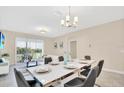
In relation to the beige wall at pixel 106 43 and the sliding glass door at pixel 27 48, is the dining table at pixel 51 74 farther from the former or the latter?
the sliding glass door at pixel 27 48

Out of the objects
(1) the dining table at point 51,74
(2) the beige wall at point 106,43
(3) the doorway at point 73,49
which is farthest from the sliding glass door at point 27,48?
(1) the dining table at point 51,74

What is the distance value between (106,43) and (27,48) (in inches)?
213

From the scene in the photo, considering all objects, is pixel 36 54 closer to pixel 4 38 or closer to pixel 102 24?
pixel 4 38

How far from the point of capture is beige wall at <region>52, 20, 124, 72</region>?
12.7 ft

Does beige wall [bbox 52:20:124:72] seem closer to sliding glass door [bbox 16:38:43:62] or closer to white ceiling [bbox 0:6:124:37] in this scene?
white ceiling [bbox 0:6:124:37]

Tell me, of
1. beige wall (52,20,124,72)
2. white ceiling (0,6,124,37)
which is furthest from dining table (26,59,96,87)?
beige wall (52,20,124,72)

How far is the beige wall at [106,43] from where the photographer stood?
3.86 metres

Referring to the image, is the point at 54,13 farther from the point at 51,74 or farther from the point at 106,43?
the point at 106,43

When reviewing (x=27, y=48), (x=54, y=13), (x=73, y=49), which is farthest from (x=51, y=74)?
(x=27, y=48)

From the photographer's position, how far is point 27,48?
663 cm

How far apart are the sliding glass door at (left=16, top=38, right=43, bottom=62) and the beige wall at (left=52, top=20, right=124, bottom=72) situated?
355cm

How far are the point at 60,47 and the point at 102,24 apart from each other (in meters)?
3.99

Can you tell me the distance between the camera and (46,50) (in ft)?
25.6


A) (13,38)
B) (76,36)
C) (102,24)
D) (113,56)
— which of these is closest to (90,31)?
(102,24)
